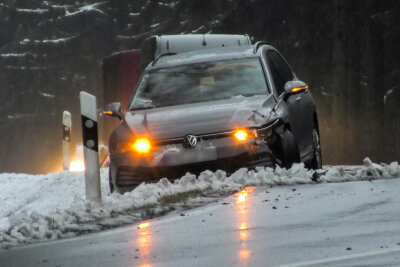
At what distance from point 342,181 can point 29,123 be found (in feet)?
120

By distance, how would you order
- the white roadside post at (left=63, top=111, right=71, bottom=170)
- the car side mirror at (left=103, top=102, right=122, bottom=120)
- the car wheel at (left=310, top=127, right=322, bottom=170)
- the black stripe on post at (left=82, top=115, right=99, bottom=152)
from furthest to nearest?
the white roadside post at (left=63, top=111, right=71, bottom=170), the car wheel at (left=310, top=127, right=322, bottom=170), the car side mirror at (left=103, top=102, right=122, bottom=120), the black stripe on post at (left=82, top=115, right=99, bottom=152)

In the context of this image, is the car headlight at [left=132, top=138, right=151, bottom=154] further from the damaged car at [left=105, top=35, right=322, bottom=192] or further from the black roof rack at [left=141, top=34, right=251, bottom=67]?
the black roof rack at [left=141, top=34, right=251, bottom=67]

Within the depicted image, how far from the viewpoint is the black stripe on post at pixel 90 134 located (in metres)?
9.70

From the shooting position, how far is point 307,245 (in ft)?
21.1

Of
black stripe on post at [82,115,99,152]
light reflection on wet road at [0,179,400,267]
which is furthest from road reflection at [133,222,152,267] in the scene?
black stripe on post at [82,115,99,152]

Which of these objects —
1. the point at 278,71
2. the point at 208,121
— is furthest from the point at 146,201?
the point at 278,71

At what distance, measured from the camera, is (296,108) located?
37.8 ft

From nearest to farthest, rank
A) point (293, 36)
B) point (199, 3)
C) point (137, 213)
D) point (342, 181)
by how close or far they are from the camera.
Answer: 1. point (137, 213)
2. point (342, 181)
3. point (293, 36)
4. point (199, 3)

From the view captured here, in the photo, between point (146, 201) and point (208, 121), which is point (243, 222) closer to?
point (146, 201)

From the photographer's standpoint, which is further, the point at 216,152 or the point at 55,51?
the point at 55,51

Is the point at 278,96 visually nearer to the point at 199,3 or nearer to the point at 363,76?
the point at 363,76

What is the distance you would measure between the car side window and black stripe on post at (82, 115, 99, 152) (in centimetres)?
227

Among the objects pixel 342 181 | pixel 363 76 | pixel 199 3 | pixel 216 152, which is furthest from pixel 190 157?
pixel 199 3

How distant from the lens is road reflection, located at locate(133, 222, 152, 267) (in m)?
6.26
